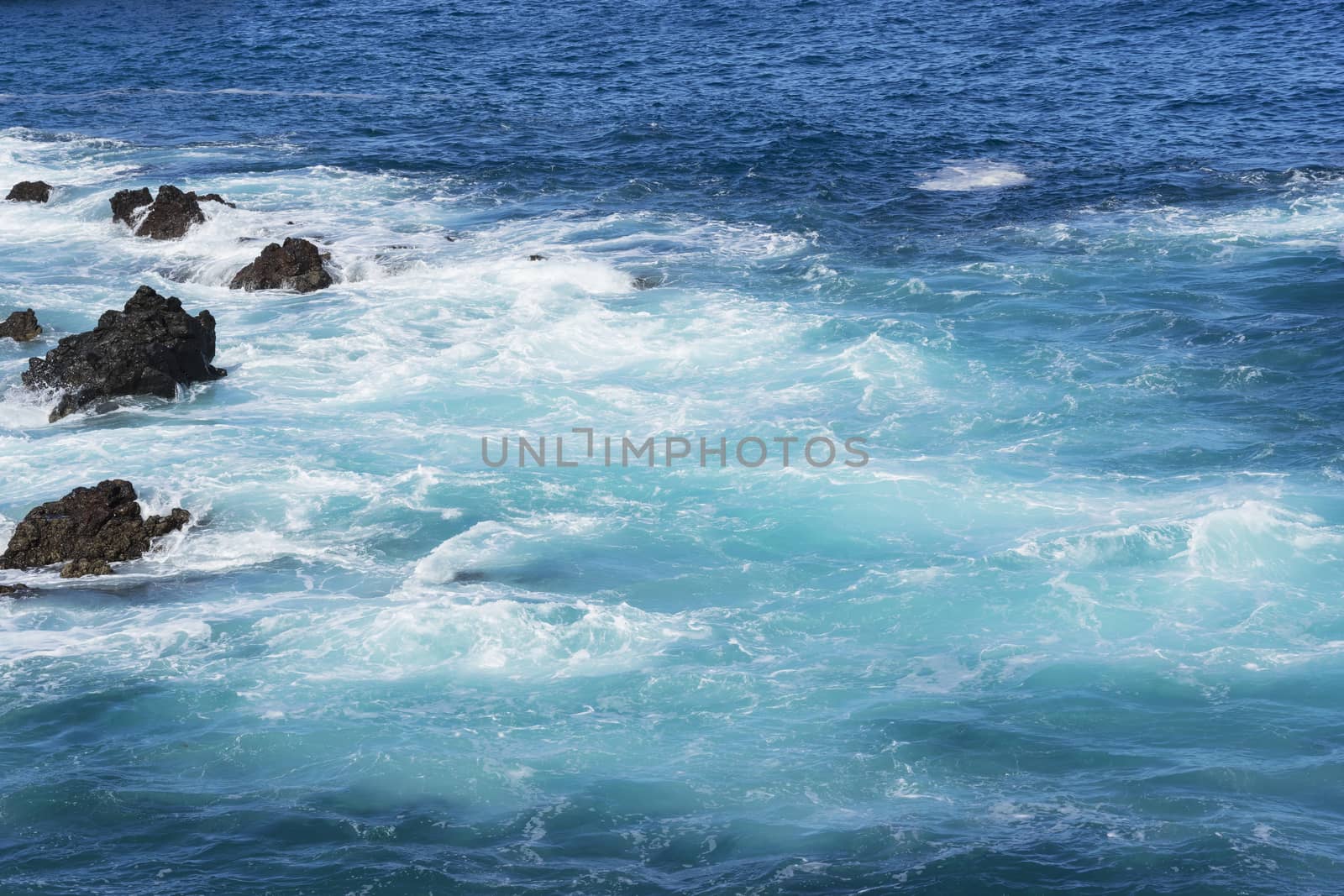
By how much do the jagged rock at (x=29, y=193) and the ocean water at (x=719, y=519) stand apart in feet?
2.08

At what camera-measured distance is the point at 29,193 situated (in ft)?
160

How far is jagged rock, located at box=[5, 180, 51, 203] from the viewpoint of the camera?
48719 millimetres

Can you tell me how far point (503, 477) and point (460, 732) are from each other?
9.22m

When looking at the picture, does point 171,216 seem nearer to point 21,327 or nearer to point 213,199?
point 213,199

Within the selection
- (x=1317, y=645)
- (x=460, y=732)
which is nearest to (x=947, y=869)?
(x=460, y=732)

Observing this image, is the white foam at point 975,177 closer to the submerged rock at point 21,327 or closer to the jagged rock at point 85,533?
the submerged rock at point 21,327

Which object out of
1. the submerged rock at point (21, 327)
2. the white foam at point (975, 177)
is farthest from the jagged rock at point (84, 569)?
the white foam at point (975, 177)

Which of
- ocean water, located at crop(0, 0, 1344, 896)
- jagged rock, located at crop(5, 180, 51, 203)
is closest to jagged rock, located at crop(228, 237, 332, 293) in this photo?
ocean water, located at crop(0, 0, 1344, 896)

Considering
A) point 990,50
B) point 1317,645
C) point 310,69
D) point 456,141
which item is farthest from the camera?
point 310,69

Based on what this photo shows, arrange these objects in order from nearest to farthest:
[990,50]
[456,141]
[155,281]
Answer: [155,281]
[456,141]
[990,50]

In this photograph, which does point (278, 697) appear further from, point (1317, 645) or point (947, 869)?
point (1317, 645)

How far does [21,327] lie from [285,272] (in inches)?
294

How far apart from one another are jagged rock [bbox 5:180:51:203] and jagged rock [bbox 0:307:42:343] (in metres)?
14.9

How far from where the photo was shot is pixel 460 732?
20.5 m
